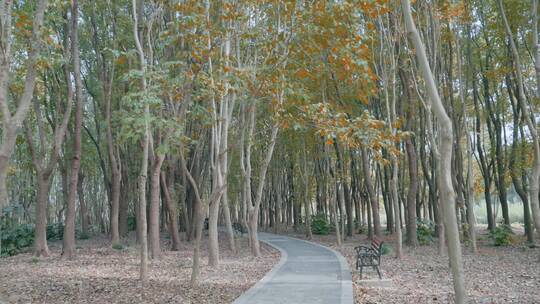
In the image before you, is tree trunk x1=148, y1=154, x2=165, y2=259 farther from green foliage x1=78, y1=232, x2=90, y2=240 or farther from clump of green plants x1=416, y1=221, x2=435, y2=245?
green foliage x1=78, y1=232, x2=90, y2=240

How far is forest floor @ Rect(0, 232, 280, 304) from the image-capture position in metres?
10.0

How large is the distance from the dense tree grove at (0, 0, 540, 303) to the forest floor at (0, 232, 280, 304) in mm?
650

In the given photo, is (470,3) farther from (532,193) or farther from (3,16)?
(3,16)

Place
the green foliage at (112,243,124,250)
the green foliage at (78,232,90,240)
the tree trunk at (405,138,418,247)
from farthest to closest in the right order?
the green foliage at (78,232,90,240) → the green foliage at (112,243,124,250) → the tree trunk at (405,138,418,247)

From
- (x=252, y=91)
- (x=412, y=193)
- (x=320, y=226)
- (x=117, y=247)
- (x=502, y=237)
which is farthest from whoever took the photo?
(x=320, y=226)

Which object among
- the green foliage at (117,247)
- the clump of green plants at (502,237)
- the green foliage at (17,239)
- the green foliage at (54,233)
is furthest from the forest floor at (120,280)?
the green foliage at (54,233)

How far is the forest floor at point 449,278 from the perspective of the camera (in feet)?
31.2

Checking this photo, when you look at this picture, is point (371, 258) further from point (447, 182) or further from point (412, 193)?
point (412, 193)

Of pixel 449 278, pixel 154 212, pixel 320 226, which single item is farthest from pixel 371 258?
pixel 320 226

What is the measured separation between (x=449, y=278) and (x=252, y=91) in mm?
6490

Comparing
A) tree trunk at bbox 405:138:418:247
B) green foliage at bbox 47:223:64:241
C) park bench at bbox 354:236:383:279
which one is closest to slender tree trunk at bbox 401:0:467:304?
park bench at bbox 354:236:383:279

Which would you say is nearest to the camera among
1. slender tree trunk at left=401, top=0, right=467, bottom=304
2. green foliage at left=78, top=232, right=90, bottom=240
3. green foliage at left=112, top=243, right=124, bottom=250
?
slender tree trunk at left=401, top=0, right=467, bottom=304

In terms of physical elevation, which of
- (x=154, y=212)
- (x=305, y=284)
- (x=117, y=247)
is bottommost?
(x=305, y=284)

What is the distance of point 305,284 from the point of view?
428 inches
